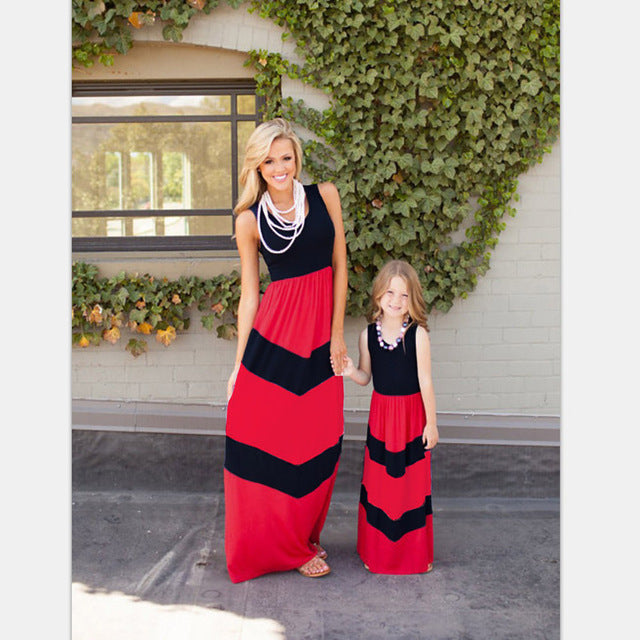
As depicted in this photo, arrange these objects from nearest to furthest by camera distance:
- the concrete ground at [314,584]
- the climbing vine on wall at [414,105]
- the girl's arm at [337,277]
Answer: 1. the concrete ground at [314,584]
2. the girl's arm at [337,277]
3. the climbing vine on wall at [414,105]

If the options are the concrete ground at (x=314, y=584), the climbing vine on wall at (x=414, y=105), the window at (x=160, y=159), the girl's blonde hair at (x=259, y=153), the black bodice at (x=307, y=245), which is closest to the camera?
the concrete ground at (x=314, y=584)

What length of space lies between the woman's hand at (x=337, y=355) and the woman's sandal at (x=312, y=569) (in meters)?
0.87

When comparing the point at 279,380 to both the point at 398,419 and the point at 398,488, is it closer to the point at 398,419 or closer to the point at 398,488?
the point at 398,419

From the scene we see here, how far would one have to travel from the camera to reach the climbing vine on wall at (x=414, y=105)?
4371mm

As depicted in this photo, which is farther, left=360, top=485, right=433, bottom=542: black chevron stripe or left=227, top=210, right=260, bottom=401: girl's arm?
left=360, top=485, right=433, bottom=542: black chevron stripe

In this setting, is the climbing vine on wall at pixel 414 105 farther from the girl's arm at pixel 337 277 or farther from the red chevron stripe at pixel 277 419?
the red chevron stripe at pixel 277 419

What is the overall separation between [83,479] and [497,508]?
248 centimetres

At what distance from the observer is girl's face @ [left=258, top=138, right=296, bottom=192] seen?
11.0ft

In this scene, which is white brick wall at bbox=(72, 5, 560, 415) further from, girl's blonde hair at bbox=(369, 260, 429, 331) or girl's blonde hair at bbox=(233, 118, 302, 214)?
girl's blonde hair at bbox=(233, 118, 302, 214)

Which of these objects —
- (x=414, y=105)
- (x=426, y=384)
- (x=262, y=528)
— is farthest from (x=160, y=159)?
(x=262, y=528)

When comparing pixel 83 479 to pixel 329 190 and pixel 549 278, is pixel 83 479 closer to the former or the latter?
pixel 329 190

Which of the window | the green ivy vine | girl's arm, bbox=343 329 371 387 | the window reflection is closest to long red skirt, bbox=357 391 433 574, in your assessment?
girl's arm, bbox=343 329 371 387

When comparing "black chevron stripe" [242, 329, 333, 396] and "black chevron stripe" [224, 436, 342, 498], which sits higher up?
"black chevron stripe" [242, 329, 333, 396]

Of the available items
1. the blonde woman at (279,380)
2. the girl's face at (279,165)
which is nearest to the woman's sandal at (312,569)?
the blonde woman at (279,380)
